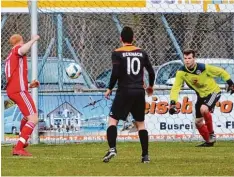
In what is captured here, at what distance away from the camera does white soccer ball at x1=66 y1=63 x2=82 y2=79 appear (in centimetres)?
1925

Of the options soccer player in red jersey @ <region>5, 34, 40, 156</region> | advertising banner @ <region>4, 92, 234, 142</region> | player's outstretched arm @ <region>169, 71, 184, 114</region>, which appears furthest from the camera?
advertising banner @ <region>4, 92, 234, 142</region>

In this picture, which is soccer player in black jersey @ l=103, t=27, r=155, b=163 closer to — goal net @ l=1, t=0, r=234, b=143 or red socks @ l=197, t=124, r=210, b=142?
red socks @ l=197, t=124, r=210, b=142

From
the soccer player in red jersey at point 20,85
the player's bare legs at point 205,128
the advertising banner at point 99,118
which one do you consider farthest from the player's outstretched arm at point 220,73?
the soccer player in red jersey at point 20,85

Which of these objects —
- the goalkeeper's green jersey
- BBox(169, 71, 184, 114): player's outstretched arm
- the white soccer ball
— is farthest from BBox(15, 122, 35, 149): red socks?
the white soccer ball

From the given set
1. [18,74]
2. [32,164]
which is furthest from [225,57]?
[32,164]

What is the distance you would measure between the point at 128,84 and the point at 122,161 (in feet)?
3.63

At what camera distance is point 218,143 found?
18.4m

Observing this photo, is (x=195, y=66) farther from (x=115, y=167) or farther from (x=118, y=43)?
(x=115, y=167)

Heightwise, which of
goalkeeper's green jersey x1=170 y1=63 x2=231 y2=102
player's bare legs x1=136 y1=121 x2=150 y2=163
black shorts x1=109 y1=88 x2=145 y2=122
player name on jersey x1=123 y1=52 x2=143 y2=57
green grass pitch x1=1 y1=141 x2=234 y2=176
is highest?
player name on jersey x1=123 y1=52 x2=143 y2=57

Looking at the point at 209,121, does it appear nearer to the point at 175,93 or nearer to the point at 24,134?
the point at 175,93

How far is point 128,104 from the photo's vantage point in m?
13.3

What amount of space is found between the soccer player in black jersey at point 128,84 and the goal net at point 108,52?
222 inches

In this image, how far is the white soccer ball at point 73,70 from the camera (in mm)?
19250

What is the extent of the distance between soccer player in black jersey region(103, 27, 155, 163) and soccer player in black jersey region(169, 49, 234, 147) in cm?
372
